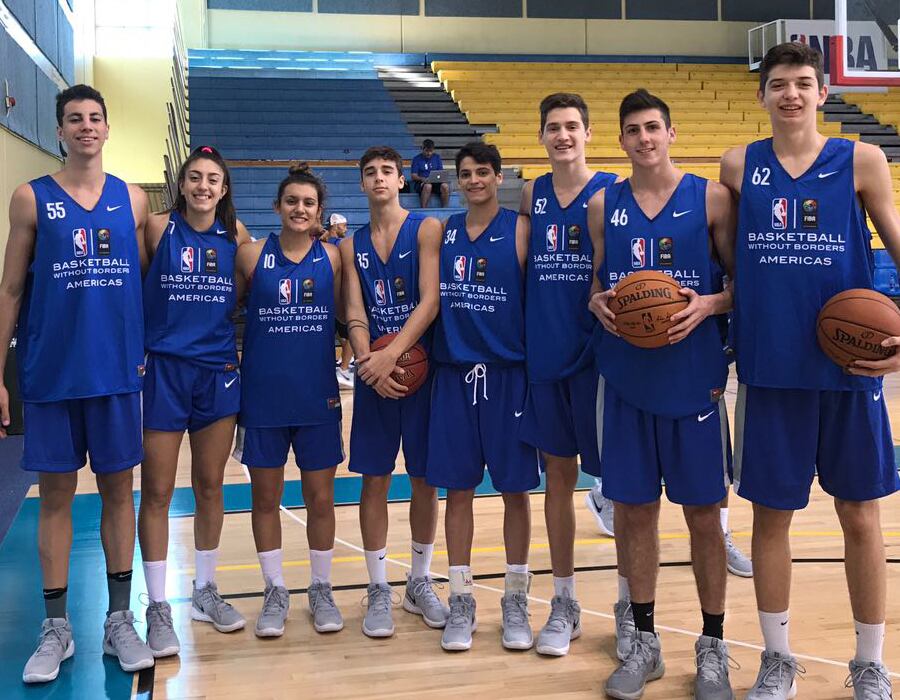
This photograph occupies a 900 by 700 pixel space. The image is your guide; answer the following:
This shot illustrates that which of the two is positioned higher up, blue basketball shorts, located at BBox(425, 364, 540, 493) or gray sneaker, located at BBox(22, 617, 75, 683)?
blue basketball shorts, located at BBox(425, 364, 540, 493)

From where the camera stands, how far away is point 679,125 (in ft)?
50.0

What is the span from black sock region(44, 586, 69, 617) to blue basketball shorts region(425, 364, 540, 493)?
4.04 feet

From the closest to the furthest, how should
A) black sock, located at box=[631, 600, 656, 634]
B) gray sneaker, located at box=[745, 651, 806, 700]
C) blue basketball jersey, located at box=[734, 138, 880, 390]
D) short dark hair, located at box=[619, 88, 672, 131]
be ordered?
blue basketball jersey, located at box=[734, 138, 880, 390], gray sneaker, located at box=[745, 651, 806, 700], short dark hair, located at box=[619, 88, 672, 131], black sock, located at box=[631, 600, 656, 634]

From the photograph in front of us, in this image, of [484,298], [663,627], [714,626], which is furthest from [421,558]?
[714,626]

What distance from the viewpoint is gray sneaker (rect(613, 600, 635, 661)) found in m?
2.99

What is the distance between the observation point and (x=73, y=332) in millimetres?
2916

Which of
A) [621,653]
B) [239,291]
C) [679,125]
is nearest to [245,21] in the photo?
[679,125]

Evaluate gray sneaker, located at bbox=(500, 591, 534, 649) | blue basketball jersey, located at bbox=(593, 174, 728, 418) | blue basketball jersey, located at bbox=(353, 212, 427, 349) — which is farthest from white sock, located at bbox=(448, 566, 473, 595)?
blue basketball jersey, located at bbox=(593, 174, 728, 418)

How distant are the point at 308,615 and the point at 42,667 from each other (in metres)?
0.94

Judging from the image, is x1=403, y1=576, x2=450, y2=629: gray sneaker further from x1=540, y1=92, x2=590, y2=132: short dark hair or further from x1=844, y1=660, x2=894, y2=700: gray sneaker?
x1=540, y1=92, x2=590, y2=132: short dark hair

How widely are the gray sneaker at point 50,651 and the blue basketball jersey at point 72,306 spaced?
0.75 metres

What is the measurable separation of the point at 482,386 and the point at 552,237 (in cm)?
55

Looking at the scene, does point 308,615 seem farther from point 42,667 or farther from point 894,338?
point 894,338

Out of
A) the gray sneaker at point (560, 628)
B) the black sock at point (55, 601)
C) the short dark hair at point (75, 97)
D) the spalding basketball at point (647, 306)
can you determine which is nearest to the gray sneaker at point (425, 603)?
the gray sneaker at point (560, 628)
